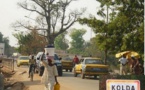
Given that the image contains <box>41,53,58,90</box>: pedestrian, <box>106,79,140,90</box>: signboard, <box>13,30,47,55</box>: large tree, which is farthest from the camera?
<box>13,30,47,55</box>: large tree

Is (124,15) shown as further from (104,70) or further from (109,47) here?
(104,70)

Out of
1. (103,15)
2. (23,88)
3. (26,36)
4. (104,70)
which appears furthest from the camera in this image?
(26,36)

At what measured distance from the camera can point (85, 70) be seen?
27.2m

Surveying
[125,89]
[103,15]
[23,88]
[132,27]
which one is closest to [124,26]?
[132,27]

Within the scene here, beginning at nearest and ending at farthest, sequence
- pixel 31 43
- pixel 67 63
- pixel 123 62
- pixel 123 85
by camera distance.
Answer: pixel 123 85
pixel 123 62
pixel 67 63
pixel 31 43

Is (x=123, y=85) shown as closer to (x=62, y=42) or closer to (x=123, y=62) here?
(x=123, y=62)

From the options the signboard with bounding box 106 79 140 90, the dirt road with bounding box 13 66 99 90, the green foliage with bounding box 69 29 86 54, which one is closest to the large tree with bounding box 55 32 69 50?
the green foliage with bounding box 69 29 86 54

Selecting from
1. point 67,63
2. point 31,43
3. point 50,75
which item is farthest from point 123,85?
point 31,43

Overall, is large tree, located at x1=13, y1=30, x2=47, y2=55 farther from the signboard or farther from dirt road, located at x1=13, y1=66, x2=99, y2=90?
the signboard


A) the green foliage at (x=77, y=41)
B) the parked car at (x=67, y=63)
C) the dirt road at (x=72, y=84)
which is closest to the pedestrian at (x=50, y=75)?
the dirt road at (x=72, y=84)

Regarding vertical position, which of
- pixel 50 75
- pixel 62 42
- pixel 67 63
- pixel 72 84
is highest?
pixel 62 42

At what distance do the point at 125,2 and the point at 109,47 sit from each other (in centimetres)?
375

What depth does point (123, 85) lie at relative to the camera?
776 cm

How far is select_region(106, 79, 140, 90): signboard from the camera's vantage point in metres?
7.68
